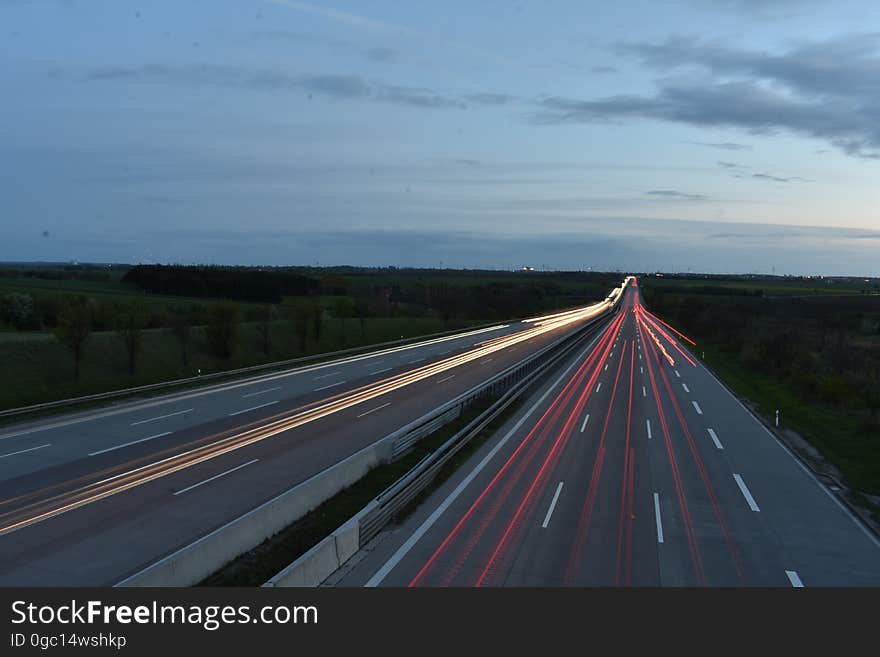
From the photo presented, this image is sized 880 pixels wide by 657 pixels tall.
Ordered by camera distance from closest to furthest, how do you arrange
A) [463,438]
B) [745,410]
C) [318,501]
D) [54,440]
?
1. [318,501]
2. [54,440]
3. [463,438]
4. [745,410]

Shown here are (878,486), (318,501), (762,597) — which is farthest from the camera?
(878,486)

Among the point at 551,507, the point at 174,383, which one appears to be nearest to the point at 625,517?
the point at 551,507

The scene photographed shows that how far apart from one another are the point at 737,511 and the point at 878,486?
561cm

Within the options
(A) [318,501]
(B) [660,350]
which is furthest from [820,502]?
(B) [660,350]

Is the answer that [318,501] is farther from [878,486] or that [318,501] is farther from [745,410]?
[745,410]

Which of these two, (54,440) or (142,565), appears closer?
(142,565)

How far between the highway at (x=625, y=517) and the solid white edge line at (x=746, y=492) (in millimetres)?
36

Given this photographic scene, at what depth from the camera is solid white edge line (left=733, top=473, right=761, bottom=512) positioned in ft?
58.2

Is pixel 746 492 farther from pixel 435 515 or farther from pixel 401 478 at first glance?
pixel 401 478

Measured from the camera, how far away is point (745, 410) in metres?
32.6

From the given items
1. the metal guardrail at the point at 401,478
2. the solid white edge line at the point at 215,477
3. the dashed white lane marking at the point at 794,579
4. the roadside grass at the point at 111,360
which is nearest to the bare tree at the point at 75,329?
the roadside grass at the point at 111,360

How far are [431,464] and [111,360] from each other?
33.8 meters

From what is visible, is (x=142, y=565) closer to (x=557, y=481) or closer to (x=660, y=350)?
(x=557, y=481)

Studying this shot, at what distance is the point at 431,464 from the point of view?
18.9 metres
